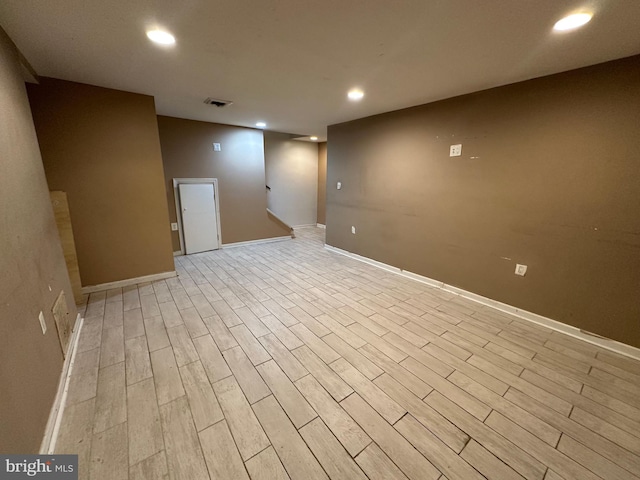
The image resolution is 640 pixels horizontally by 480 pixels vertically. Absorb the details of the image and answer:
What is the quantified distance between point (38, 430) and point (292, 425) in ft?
4.23

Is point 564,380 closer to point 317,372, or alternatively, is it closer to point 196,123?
point 317,372

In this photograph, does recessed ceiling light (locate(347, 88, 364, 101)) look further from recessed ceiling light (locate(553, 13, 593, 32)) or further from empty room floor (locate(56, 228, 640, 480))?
empty room floor (locate(56, 228, 640, 480))

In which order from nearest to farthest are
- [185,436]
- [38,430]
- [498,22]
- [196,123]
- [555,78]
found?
[38,430]
[185,436]
[498,22]
[555,78]
[196,123]

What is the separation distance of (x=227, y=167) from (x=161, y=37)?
3098 mm

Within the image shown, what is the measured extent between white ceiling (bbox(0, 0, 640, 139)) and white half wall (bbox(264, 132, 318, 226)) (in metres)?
3.40

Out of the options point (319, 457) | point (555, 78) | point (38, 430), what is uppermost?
point (555, 78)

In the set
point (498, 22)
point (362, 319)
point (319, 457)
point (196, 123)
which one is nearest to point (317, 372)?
point (319, 457)

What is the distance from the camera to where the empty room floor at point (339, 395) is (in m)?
1.25

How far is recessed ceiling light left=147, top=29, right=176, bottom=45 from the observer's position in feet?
5.67

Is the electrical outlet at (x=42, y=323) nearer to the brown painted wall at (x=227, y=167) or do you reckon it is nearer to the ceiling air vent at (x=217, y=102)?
the ceiling air vent at (x=217, y=102)

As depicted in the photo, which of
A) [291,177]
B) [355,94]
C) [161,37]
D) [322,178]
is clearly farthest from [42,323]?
[322,178]

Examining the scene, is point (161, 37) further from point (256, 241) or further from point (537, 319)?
point (537, 319)

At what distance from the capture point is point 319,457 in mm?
1264

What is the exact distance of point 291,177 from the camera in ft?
21.8
